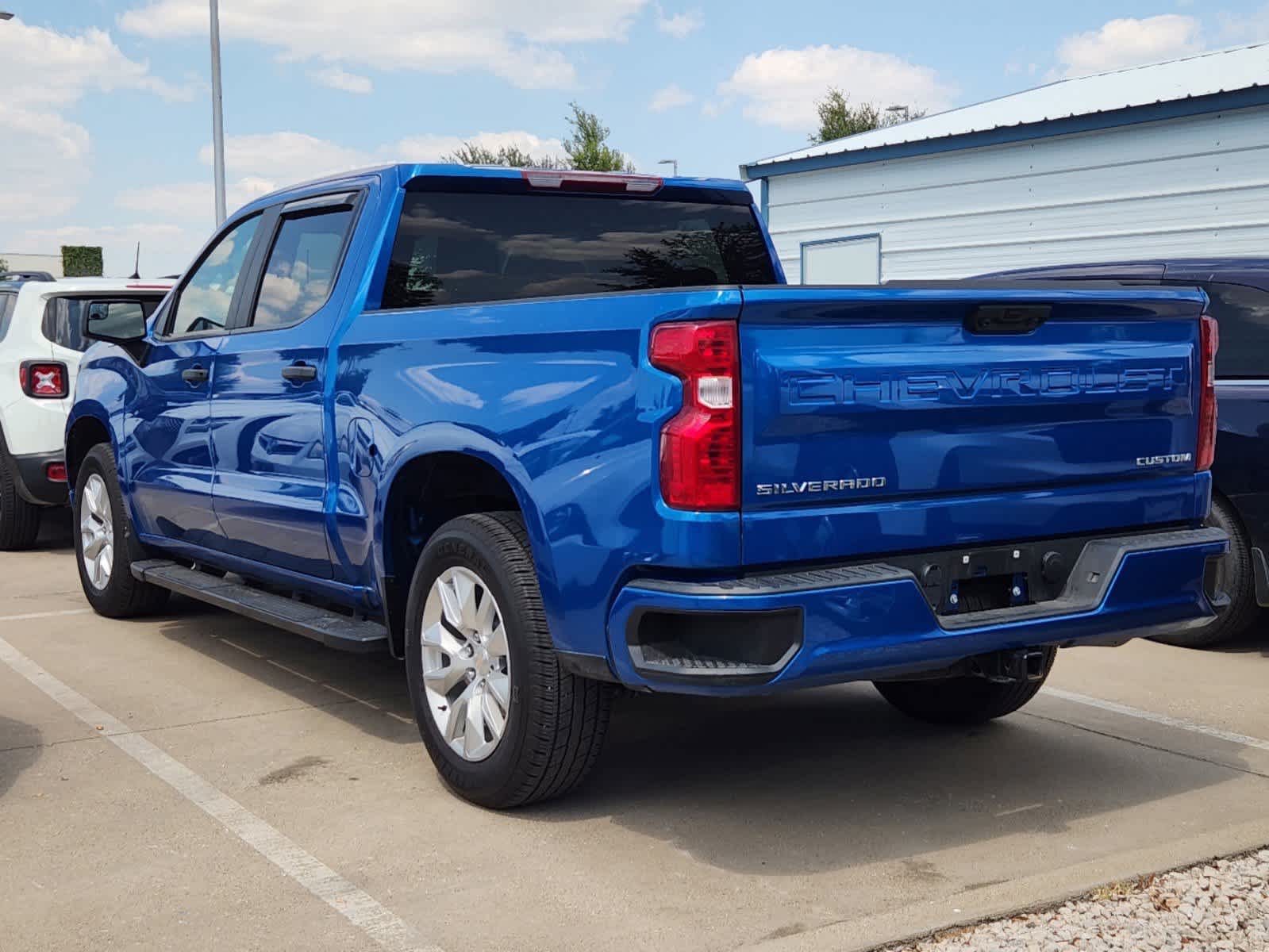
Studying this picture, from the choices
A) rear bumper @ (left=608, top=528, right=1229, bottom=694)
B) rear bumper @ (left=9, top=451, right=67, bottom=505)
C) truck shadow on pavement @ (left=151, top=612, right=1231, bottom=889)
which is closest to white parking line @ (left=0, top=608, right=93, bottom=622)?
rear bumper @ (left=9, top=451, right=67, bottom=505)

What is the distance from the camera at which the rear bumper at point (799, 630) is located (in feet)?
11.9

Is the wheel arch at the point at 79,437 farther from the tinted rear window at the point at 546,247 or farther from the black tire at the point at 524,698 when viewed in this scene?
the black tire at the point at 524,698

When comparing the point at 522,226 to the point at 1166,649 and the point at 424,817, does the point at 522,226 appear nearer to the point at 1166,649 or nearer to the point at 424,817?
the point at 424,817

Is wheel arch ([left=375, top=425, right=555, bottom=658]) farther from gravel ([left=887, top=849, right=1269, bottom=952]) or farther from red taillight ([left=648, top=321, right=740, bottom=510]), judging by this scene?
gravel ([left=887, top=849, right=1269, bottom=952])

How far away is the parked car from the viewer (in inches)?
253

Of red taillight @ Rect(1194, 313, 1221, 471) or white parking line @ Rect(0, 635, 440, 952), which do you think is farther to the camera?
red taillight @ Rect(1194, 313, 1221, 471)

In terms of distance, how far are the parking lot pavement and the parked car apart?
40cm

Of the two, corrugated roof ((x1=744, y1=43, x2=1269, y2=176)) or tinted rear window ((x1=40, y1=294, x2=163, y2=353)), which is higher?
corrugated roof ((x1=744, y1=43, x2=1269, y2=176))

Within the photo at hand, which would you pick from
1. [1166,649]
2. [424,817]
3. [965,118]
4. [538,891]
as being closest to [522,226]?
[424,817]

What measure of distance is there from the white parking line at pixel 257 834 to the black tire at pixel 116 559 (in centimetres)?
112

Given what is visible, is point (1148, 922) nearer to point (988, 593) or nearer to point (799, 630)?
point (988, 593)

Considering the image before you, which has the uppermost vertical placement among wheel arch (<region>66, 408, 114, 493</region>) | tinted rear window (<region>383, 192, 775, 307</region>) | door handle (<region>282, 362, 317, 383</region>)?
tinted rear window (<region>383, 192, 775, 307</region>)

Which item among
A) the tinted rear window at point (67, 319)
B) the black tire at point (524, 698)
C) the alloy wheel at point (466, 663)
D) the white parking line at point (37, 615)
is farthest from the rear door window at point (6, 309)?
the black tire at point (524, 698)

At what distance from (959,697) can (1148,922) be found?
1.77 m
